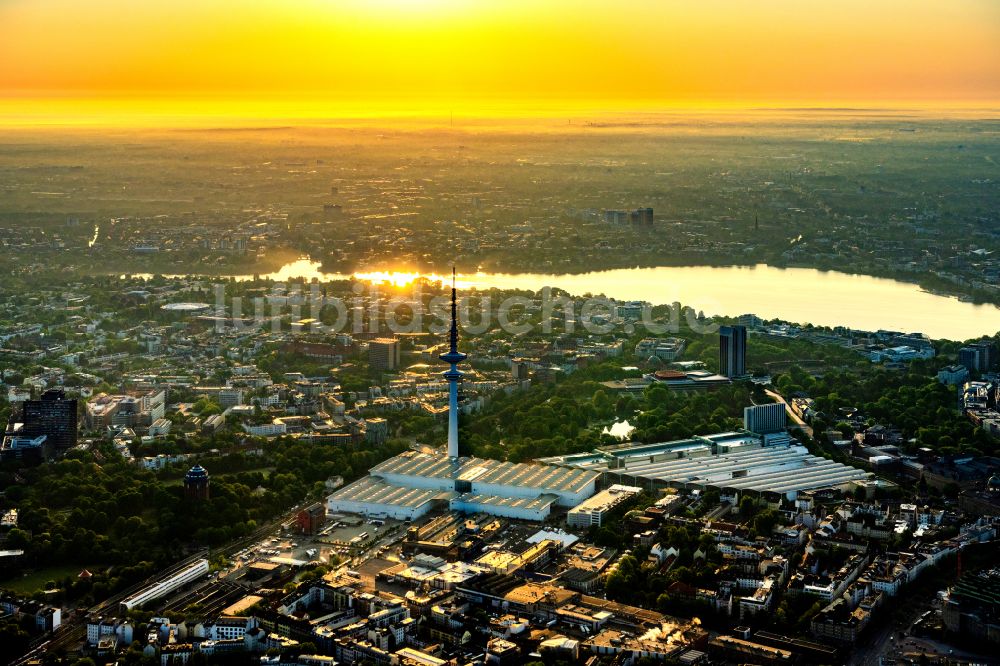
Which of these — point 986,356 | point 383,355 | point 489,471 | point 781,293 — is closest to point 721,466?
point 489,471

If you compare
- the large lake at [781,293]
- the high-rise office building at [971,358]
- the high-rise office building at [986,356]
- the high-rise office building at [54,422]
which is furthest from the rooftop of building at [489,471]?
the large lake at [781,293]

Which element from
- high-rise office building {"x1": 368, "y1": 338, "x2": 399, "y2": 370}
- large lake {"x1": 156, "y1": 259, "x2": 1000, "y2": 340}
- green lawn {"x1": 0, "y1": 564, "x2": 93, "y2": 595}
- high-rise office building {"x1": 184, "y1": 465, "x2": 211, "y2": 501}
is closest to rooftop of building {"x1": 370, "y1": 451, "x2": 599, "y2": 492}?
high-rise office building {"x1": 184, "y1": 465, "x2": 211, "y2": 501}

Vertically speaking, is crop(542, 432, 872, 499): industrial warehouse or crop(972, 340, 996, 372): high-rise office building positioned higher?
crop(972, 340, 996, 372): high-rise office building

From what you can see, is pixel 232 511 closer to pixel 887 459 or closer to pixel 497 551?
pixel 497 551

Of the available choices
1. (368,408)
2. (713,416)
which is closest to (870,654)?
(713,416)

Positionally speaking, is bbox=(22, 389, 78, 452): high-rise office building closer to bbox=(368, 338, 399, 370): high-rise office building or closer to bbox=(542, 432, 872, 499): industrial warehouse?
bbox=(542, 432, 872, 499): industrial warehouse
